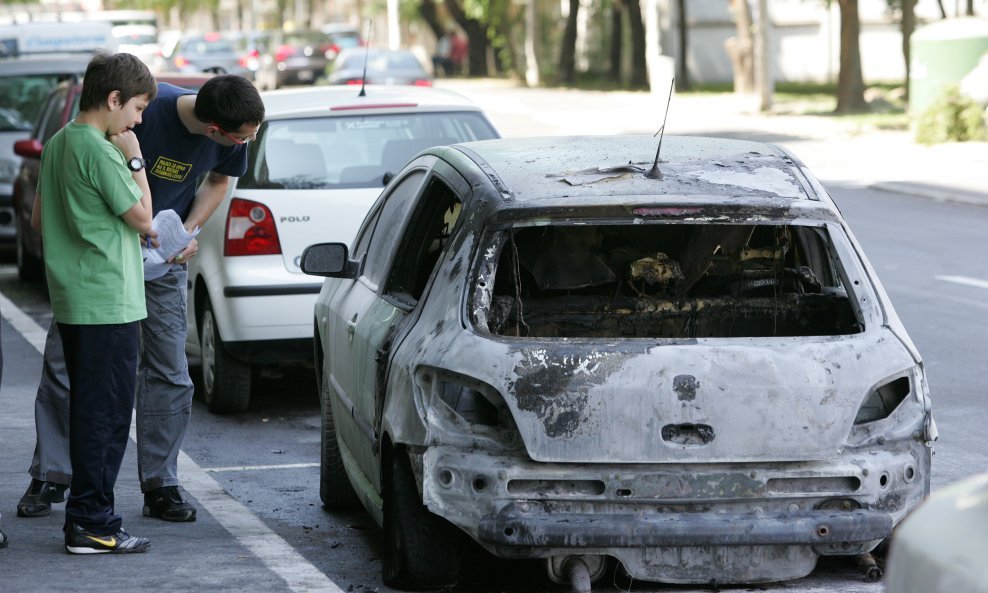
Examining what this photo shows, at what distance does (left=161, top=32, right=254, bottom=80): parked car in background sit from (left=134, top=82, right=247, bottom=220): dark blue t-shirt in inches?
1573

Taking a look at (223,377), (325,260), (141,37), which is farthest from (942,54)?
(141,37)

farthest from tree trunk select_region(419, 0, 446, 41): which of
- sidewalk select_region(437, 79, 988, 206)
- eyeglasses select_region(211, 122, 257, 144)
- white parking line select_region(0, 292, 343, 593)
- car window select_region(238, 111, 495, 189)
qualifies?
eyeglasses select_region(211, 122, 257, 144)

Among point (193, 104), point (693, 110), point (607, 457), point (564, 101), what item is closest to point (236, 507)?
point (193, 104)

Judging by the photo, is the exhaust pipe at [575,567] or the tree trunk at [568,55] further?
the tree trunk at [568,55]

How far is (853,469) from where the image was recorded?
482cm

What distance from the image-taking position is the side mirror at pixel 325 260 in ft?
20.4

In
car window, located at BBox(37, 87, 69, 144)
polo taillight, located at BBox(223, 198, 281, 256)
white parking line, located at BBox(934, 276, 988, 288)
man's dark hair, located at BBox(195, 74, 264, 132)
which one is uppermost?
man's dark hair, located at BBox(195, 74, 264, 132)

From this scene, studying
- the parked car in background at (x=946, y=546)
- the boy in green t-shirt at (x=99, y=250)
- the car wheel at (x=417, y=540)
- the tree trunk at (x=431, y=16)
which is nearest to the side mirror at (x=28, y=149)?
the boy in green t-shirt at (x=99, y=250)

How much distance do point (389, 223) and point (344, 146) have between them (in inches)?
110

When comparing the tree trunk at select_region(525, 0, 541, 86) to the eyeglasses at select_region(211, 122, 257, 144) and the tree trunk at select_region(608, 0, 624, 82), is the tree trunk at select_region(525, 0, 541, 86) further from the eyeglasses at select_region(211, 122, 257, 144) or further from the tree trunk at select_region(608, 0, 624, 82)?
the eyeglasses at select_region(211, 122, 257, 144)

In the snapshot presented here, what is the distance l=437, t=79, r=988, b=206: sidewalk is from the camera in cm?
2092

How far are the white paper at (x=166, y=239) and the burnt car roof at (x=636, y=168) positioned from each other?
1.11 meters

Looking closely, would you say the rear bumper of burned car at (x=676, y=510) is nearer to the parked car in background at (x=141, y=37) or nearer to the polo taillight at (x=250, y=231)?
the polo taillight at (x=250, y=231)

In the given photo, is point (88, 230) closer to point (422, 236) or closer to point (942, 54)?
point (422, 236)
